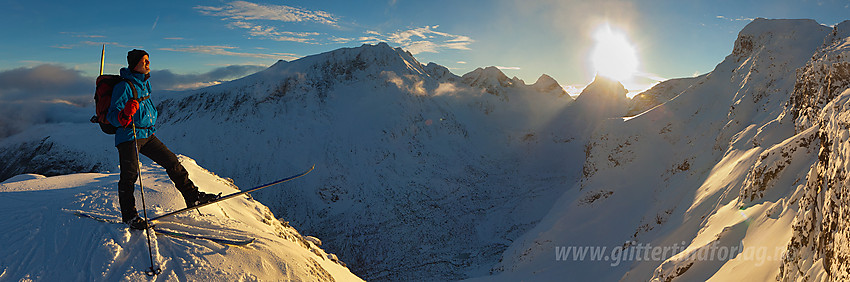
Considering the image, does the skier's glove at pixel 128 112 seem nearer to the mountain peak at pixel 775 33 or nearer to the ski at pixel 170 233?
the ski at pixel 170 233

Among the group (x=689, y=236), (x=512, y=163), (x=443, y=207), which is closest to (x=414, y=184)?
(x=443, y=207)

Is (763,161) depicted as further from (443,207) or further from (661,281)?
(443,207)

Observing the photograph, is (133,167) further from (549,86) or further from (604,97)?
(549,86)

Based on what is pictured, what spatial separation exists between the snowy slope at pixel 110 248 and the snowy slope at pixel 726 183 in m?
10.1

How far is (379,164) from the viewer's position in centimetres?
7750

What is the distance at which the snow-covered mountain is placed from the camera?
39.4 ft

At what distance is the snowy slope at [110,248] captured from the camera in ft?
18.8

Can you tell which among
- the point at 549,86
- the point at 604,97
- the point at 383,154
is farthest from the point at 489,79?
the point at 383,154

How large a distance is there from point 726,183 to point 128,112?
82.0ft

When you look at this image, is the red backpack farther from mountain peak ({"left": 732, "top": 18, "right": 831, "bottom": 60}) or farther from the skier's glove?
mountain peak ({"left": 732, "top": 18, "right": 831, "bottom": 60})

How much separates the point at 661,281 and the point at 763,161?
21.4ft

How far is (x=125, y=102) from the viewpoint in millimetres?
6500

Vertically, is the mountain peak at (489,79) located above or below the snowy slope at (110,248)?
above

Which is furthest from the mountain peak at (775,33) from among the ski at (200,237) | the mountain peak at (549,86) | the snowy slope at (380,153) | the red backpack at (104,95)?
the mountain peak at (549,86)
